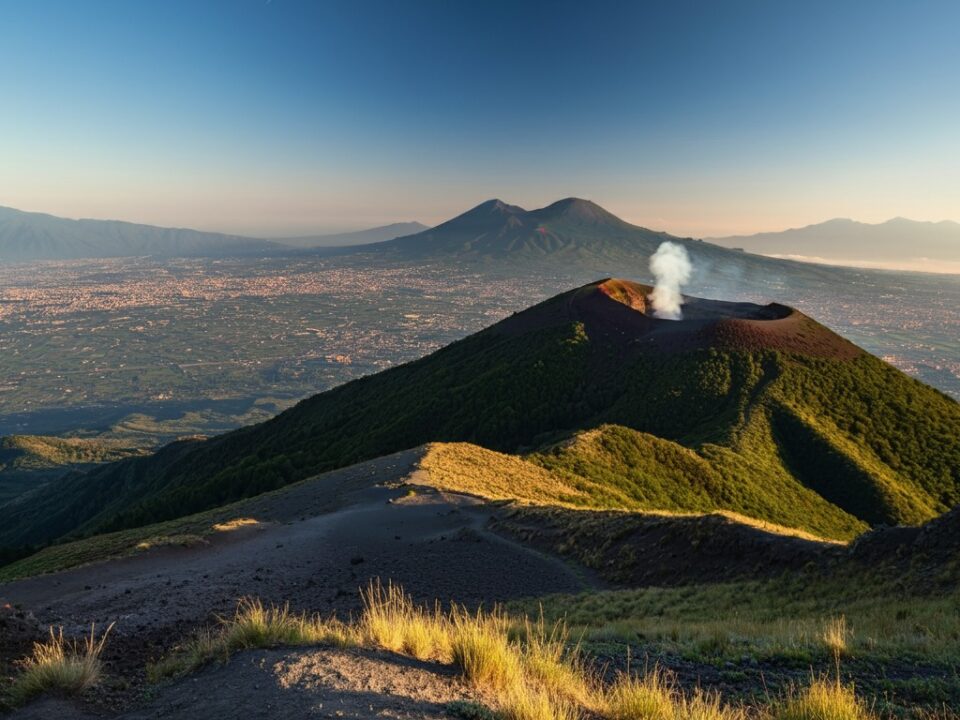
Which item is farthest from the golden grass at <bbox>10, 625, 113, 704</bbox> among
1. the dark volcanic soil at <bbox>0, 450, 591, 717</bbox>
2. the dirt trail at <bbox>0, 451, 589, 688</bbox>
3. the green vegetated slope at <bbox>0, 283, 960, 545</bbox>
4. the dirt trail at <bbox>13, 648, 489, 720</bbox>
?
the green vegetated slope at <bbox>0, 283, 960, 545</bbox>

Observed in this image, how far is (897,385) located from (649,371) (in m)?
25.0

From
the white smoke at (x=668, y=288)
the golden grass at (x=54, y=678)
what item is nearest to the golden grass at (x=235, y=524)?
the golden grass at (x=54, y=678)

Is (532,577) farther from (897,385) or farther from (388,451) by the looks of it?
(897,385)

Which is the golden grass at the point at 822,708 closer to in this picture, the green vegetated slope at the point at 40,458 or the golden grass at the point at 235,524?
the golden grass at the point at 235,524

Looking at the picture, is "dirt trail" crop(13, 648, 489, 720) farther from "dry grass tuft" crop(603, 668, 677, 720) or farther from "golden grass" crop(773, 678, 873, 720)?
"golden grass" crop(773, 678, 873, 720)

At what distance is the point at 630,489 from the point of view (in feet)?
104

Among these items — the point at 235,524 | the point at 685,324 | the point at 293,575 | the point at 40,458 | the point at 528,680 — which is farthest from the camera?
the point at 40,458

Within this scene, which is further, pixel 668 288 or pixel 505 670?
pixel 668 288

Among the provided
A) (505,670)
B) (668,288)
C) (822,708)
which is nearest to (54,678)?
(505,670)

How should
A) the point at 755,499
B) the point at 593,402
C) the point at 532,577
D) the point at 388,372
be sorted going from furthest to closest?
1. the point at 388,372
2. the point at 593,402
3. the point at 755,499
4. the point at 532,577

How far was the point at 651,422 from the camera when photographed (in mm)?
47312

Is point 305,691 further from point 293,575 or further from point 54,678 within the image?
point 293,575

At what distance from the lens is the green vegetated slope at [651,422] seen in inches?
1432

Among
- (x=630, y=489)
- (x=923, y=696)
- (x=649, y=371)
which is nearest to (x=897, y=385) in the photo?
(x=649, y=371)
